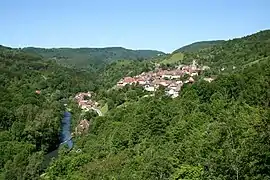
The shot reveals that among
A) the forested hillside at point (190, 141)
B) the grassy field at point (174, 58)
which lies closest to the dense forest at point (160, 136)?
the forested hillside at point (190, 141)

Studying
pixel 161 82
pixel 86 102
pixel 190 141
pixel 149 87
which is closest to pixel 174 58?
pixel 161 82

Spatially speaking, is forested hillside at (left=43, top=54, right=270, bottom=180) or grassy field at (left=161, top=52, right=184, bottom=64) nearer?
forested hillside at (left=43, top=54, right=270, bottom=180)

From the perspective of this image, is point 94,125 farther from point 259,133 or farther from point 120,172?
point 259,133

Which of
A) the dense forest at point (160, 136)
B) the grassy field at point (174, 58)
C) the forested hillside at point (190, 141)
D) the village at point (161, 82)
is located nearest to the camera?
the forested hillside at point (190, 141)

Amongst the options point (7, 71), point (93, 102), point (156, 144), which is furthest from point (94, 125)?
point (7, 71)

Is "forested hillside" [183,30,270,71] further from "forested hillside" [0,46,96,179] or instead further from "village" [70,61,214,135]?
"forested hillside" [0,46,96,179]

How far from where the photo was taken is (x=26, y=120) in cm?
6944

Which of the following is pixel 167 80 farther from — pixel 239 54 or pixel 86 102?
pixel 239 54

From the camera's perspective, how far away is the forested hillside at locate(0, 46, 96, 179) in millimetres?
46531

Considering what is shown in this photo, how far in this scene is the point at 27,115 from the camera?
71.1 meters

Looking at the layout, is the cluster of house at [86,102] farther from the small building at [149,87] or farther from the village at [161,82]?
the small building at [149,87]

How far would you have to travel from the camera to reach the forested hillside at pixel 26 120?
4653 cm

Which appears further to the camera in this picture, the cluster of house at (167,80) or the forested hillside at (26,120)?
the cluster of house at (167,80)

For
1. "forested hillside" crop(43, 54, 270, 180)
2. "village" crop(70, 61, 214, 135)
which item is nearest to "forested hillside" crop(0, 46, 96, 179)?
"forested hillside" crop(43, 54, 270, 180)
